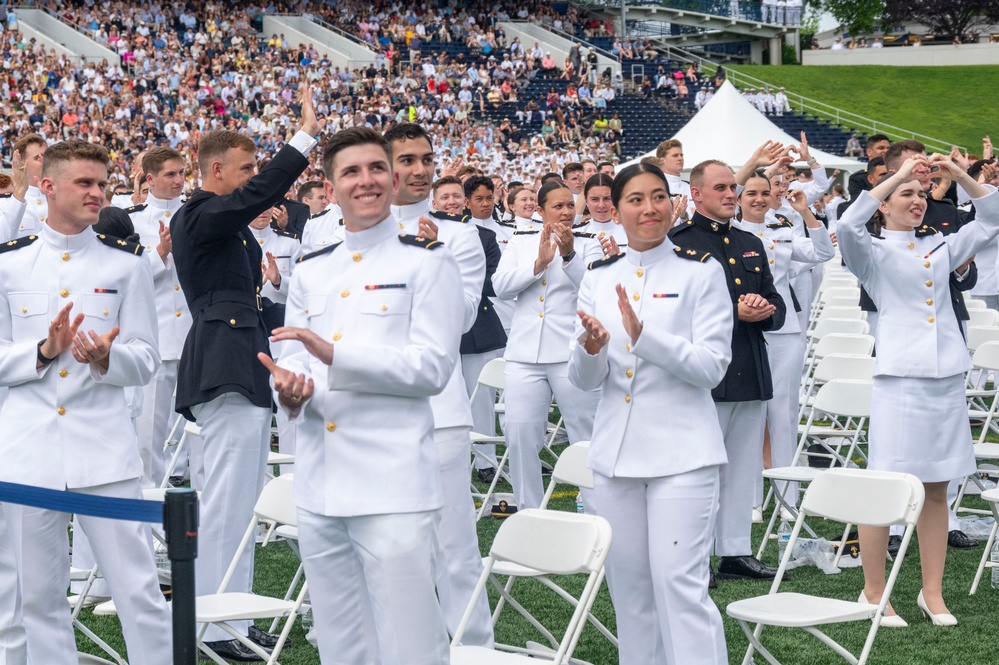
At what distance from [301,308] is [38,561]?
1.33m

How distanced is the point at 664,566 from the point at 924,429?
2.22 m

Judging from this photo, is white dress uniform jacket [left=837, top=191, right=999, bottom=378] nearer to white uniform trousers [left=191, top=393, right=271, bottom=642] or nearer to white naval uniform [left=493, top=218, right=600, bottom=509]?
white naval uniform [left=493, top=218, right=600, bottom=509]

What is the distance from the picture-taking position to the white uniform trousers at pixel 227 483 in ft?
17.6

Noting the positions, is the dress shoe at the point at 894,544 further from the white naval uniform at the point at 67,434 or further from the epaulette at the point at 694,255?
the white naval uniform at the point at 67,434

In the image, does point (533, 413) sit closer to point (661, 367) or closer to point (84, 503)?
point (661, 367)

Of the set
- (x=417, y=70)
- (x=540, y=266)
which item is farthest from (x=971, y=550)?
(x=417, y=70)

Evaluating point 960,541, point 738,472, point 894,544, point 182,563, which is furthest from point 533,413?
point 182,563

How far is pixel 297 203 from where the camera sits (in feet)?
36.1

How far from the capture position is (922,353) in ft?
19.6

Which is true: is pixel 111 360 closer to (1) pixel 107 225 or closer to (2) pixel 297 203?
(1) pixel 107 225

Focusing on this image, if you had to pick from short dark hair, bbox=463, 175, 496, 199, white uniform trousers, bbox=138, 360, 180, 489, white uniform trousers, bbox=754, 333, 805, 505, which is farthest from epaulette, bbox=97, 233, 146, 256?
short dark hair, bbox=463, 175, 496, 199

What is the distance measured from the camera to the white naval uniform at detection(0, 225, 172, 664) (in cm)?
432

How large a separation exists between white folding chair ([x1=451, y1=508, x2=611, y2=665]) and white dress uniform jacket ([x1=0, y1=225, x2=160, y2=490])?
1.31 meters

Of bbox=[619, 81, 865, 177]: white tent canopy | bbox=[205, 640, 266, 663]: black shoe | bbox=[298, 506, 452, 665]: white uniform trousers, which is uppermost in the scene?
bbox=[619, 81, 865, 177]: white tent canopy
